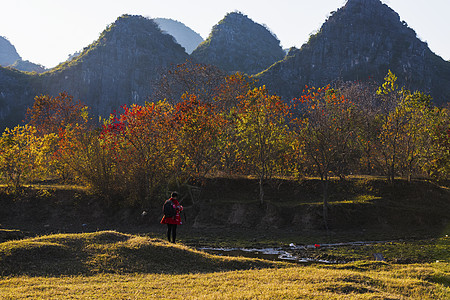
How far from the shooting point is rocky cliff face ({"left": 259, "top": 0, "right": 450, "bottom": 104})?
132 meters

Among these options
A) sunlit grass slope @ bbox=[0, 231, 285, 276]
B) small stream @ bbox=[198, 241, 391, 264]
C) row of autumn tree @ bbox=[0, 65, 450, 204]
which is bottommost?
small stream @ bbox=[198, 241, 391, 264]

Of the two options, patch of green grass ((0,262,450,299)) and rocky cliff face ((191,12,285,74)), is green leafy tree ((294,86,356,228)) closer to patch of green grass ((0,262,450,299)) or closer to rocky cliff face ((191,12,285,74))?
patch of green grass ((0,262,450,299))

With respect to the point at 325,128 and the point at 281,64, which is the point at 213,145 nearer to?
the point at 325,128

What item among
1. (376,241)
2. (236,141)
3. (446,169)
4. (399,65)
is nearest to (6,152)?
(236,141)

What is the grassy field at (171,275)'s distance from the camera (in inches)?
433

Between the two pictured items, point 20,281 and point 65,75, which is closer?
point 20,281

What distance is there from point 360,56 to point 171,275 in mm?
143257

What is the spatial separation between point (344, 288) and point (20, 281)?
36.4ft

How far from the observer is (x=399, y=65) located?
13175cm

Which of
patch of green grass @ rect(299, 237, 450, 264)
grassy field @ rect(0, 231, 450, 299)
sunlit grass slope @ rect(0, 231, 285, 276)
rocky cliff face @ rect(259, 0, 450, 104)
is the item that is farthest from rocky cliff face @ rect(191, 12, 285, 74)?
grassy field @ rect(0, 231, 450, 299)

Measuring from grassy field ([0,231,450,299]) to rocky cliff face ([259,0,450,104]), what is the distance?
121 m

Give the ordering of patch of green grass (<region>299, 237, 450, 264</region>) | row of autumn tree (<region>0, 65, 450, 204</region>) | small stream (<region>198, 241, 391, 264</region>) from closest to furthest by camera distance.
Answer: patch of green grass (<region>299, 237, 450, 264</region>), small stream (<region>198, 241, 391, 264</region>), row of autumn tree (<region>0, 65, 450, 204</region>)

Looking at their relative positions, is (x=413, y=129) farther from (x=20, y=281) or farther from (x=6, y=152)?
(x=6, y=152)

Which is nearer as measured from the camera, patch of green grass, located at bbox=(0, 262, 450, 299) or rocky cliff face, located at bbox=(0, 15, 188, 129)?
patch of green grass, located at bbox=(0, 262, 450, 299)
